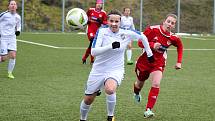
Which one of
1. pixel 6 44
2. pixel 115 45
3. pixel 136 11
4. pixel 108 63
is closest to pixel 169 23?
pixel 108 63

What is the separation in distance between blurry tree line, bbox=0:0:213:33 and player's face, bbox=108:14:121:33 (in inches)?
1250

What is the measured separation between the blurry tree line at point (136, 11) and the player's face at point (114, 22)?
31748 millimetres

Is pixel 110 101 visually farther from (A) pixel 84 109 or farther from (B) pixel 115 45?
(B) pixel 115 45

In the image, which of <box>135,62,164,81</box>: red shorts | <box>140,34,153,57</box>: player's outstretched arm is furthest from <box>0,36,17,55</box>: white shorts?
<box>140,34,153,57</box>: player's outstretched arm

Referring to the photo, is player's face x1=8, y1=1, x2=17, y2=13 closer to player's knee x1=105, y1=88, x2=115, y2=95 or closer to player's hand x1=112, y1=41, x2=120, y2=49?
player's knee x1=105, y1=88, x2=115, y2=95

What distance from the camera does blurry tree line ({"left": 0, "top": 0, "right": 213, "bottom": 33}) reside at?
132ft

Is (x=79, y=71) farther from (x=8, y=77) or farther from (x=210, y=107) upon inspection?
(x=210, y=107)

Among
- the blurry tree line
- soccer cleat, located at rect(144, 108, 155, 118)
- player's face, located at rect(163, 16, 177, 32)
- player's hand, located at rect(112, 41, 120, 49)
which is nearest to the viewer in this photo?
player's hand, located at rect(112, 41, 120, 49)

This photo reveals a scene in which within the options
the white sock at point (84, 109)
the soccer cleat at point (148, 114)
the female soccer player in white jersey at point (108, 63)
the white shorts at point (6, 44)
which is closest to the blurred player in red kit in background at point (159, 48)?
the soccer cleat at point (148, 114)

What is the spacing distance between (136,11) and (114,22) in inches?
1364

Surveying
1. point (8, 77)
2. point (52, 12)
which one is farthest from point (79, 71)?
point (52, 12)

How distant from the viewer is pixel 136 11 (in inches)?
1668

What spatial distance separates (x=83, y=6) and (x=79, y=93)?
101 ft

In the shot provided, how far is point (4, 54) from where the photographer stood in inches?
550
